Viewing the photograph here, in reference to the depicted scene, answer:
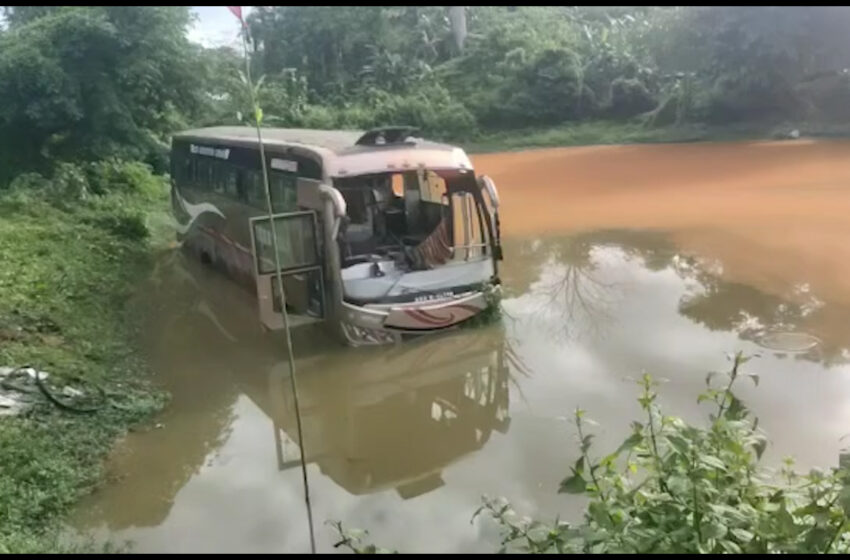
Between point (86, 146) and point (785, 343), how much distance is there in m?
12.4

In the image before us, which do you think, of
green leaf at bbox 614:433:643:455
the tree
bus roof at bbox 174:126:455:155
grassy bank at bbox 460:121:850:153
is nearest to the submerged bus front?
bus roof at bbox 174:126:455:155

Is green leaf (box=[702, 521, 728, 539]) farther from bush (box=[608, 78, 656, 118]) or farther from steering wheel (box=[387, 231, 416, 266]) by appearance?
bush (box=[608, 78, 656, 118])

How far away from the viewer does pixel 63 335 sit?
305 inches

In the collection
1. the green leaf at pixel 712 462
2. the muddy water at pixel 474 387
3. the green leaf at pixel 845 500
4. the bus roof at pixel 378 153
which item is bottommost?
the muddy water at pixel 474 387

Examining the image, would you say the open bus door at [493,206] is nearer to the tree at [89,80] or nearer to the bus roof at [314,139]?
the bus roof at [314,139]

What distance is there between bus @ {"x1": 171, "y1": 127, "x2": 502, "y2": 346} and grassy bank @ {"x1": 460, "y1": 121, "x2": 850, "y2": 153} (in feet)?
55.3

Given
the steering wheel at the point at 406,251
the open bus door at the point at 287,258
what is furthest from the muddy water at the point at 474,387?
the steering wheel at the point at 406,251

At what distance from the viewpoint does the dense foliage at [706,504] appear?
6.87 feet

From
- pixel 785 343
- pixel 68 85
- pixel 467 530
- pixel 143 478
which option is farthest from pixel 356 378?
pixel 68 85

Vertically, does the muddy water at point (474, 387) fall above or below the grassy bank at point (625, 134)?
below

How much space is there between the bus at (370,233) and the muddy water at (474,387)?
446mm

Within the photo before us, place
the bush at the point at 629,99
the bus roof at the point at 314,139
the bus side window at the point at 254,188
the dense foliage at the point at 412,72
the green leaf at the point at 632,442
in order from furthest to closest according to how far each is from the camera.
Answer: the bush at the point at 629,99 < the dense foliage at the point at 412,72 < the bus side window at the point at 254,188 < the bus roof at the point at 314,139 < the green leaf at the point at 632,442

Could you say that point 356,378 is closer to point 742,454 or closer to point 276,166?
point 276,166

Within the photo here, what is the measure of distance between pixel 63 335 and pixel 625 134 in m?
20.6
